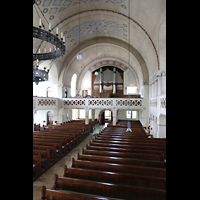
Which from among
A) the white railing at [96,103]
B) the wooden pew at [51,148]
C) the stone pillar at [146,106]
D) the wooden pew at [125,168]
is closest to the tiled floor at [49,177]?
the wooden pew at [51,148]

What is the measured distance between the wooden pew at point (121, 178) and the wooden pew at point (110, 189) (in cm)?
48

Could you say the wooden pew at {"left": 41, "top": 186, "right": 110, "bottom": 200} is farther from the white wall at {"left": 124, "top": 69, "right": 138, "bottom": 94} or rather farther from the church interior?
the white wall at {"left": 124, "top": 69, "right": 138, "bottom": 94}

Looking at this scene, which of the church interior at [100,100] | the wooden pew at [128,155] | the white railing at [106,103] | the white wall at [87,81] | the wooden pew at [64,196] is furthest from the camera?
the white wall at [87,81]

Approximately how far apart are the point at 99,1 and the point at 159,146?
32.2ft

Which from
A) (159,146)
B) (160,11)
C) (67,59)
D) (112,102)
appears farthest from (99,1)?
(159,146)

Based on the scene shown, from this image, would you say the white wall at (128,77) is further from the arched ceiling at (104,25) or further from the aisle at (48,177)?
the aisle at (48,177)

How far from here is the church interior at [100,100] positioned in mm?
3850

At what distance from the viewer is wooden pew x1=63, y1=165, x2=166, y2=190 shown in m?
3.66

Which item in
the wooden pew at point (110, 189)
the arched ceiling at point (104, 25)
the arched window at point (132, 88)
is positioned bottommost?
the wooden pew at point (110, 189)

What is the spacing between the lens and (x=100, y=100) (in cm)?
1490
